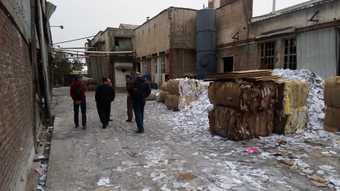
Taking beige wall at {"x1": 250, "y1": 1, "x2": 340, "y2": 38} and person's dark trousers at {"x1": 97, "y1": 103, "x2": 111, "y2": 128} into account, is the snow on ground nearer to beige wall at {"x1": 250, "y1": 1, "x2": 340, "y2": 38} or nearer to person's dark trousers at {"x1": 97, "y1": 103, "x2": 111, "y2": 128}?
person's dark trousers at {"x1": 97, "y1": 103, "x2": 111, "y2": 128}

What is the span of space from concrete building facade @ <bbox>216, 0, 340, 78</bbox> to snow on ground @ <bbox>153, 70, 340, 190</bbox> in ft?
7.63

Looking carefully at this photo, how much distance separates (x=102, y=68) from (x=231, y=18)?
1727 cm

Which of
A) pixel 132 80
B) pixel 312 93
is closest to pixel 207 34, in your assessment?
pixel 312 93

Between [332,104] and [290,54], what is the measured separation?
618 centimetres

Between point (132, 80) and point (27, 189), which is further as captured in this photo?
point (132, 80)

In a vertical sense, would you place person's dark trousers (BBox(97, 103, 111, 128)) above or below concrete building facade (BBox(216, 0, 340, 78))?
below

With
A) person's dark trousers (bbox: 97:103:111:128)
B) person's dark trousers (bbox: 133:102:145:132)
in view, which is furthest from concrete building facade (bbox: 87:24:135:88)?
person's dark trousers (bbox: 133:102:145:132)

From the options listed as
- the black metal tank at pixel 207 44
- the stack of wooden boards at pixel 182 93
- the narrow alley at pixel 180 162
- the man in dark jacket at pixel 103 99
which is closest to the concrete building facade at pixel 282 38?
the black metal tank at pixel 207 44

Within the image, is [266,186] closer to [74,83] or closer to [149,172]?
[149,172]

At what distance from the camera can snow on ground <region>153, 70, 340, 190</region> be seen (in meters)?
4.23

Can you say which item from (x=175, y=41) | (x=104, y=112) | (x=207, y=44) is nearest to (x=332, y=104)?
(x=104, y=112)

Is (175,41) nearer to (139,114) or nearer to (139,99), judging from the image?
(139,99)

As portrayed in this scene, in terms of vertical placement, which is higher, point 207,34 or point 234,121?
point 207,34

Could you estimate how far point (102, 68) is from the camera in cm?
2936
